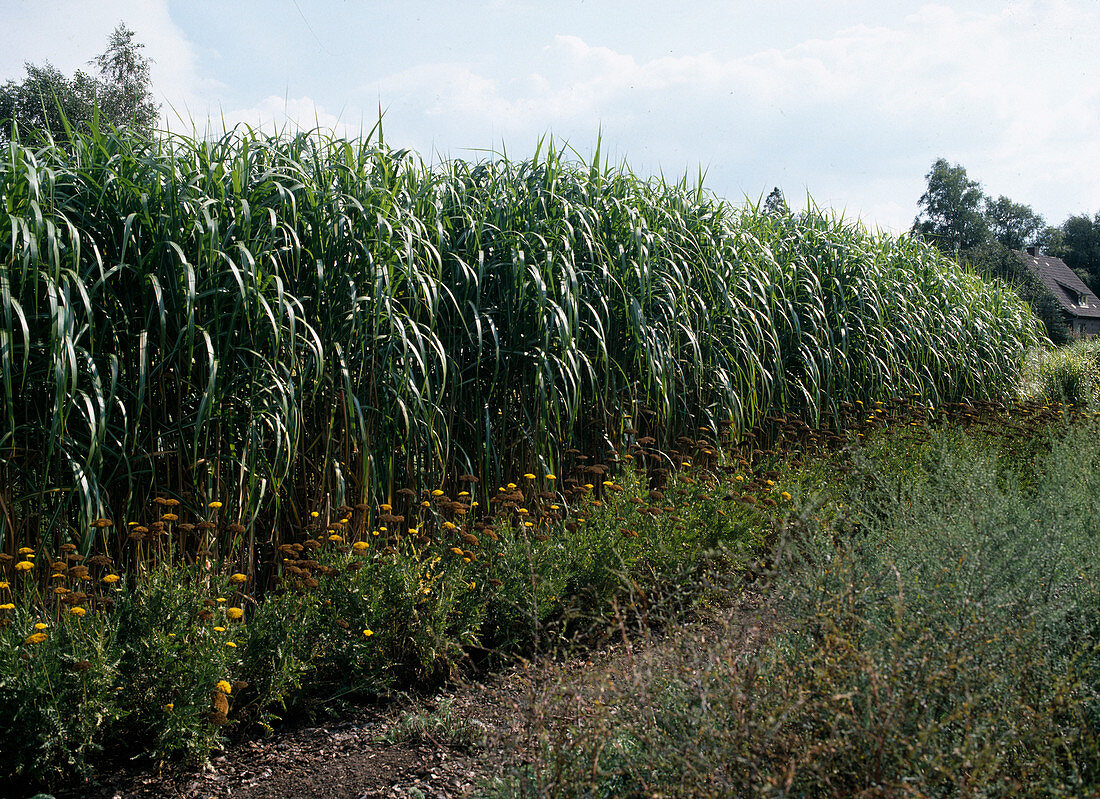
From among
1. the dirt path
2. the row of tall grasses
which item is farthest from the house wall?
the dirt path

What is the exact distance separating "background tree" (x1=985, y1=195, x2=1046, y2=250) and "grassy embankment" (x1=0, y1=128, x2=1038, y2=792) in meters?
49.1

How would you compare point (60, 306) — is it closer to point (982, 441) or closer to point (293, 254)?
point (293, 254)

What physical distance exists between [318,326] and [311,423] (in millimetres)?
367

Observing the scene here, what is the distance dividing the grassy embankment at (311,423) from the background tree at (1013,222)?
4914cm

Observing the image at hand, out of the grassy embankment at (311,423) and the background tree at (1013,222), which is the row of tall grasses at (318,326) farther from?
the background tree at (1013,222)

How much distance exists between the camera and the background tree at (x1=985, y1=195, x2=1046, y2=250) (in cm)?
4403

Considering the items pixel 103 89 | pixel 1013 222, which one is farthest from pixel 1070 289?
pixel 103 89

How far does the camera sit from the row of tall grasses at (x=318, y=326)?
86.7 inches

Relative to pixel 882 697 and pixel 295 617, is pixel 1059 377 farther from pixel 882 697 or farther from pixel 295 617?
pixel 295 617

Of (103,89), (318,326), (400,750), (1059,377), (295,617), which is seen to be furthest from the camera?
(103,89)

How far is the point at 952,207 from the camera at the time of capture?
3731 cm

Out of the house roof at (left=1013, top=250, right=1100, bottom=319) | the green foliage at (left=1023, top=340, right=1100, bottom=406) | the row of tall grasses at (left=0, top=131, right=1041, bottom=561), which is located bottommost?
the row of tall grasses at (left=0, top=131, right=1041, bottom=561)

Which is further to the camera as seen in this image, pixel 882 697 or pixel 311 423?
pixel 311 423

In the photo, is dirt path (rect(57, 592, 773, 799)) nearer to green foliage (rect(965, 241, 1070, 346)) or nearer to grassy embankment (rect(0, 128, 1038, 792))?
grassy embankment (rect(0, 128, 1038, 792))
